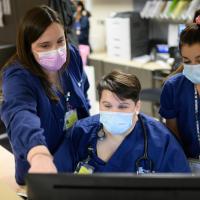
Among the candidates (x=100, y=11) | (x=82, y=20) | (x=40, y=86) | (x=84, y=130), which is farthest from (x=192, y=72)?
(x=100, y=11)

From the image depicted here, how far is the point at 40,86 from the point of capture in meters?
1.55

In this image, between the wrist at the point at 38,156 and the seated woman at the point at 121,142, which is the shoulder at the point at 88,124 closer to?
the seated woman at the point at 121,142

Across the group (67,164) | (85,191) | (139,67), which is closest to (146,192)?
(85,191)

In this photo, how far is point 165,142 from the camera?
153cm

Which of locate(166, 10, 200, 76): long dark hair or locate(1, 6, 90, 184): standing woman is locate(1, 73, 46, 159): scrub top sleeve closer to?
locate(1, 6, 90, 184): standing woman

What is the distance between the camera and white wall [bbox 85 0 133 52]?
17.4 feet

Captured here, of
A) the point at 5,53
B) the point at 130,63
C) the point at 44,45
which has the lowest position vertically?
the point at 130,63

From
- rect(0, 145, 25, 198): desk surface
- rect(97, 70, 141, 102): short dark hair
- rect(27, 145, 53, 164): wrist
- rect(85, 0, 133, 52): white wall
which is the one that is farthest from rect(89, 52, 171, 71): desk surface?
rect(27, 145, 53, 164): wrist

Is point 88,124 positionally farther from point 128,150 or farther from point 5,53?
point 5,53

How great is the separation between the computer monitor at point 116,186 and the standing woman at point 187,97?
32.4 inches

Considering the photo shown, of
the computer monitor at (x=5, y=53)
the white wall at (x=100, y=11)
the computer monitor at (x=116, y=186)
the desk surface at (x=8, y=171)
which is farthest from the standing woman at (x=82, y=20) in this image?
the computer monitor at (x=116, y=186)

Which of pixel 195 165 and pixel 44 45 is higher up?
pixel 44 45

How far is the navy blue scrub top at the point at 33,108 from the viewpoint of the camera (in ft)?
4.03

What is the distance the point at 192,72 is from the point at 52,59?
570mm
